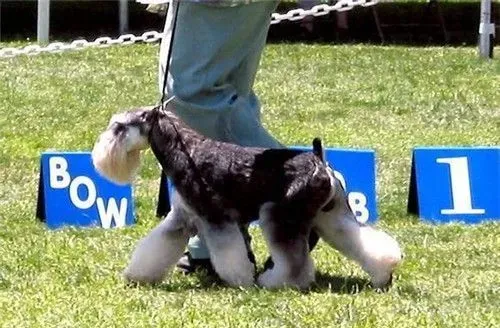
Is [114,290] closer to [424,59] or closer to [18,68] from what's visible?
[18,68]

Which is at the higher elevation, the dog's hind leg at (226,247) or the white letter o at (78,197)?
the dog's hind leg at (226,247)

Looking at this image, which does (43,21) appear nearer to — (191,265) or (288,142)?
(288,142)

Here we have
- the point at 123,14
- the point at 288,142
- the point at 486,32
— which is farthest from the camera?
the point at 123,14

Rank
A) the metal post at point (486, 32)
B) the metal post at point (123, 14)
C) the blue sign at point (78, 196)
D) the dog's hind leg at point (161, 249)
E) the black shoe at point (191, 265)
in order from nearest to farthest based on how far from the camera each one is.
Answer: the dog's hind leg at point (161, 249)
the black shoe at point (191, 265)
the blue sign at point (78, 196)
the metal post at point (486, 32)
the metal post at point (123, 14)

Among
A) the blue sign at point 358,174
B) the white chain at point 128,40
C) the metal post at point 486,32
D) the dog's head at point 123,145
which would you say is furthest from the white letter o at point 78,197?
the metal post at point 486,32

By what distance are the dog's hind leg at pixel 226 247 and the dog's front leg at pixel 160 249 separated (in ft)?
0.34

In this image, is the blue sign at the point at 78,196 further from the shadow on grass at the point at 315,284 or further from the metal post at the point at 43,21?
the metal post at the point at 43,21

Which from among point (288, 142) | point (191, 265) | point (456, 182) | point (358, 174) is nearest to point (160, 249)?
point (191, 265)

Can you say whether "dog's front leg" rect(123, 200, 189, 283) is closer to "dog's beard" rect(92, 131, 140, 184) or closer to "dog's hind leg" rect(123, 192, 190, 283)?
"dog's hind leg" rect(123, 192, 190, 283)

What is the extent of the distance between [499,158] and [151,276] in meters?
1.98

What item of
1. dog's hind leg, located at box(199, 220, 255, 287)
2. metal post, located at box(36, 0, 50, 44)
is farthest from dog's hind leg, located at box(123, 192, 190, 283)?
metal post, located at box(36, 0, 50, 44)

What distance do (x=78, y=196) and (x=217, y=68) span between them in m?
1.34

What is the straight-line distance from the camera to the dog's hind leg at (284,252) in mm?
4555

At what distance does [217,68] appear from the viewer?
4820 mm
